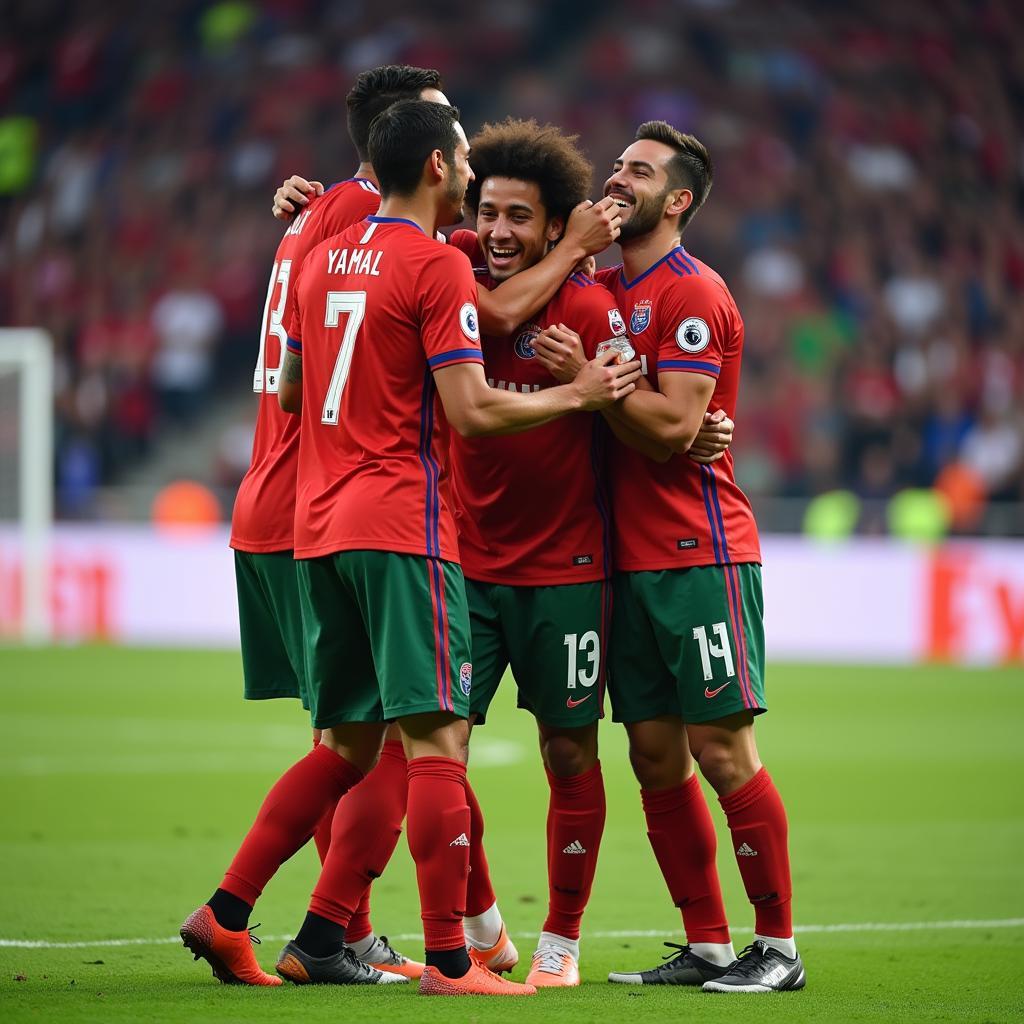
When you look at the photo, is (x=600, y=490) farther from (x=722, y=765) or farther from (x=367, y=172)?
(x=367, y=172)

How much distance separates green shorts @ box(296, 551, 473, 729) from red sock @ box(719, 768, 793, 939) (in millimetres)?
904

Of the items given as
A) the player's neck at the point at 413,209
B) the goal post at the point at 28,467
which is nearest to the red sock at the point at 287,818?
the player's neck at the point at 413,209

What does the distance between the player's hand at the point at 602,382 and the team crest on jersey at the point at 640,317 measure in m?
0.23

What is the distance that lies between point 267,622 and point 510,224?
1.33 m

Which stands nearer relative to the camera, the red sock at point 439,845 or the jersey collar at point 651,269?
the red sock at point 439,845

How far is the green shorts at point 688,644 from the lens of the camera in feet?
15.8

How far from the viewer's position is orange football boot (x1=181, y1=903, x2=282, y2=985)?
4.53 metres

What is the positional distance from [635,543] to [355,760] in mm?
980

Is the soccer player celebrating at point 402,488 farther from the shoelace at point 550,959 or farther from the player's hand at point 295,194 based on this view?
the player's hand at point 295,194

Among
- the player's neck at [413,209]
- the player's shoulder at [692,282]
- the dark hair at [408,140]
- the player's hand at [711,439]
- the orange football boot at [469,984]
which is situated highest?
the dark hair at [408,140]

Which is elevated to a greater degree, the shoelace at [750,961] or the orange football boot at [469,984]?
the orange football boot at [469,984]

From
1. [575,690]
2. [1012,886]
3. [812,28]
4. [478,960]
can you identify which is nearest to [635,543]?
[575,690]

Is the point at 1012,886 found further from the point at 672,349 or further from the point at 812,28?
the point at 812,28

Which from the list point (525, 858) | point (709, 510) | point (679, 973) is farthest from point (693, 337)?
point (525, 858)
